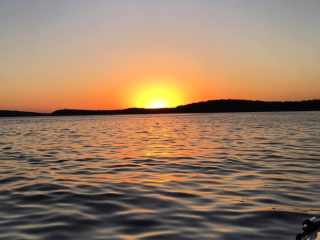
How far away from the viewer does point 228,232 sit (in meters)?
6.10

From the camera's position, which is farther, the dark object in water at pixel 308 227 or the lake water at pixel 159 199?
the lake water at pixel 159 199

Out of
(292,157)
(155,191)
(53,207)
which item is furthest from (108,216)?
(292,157)

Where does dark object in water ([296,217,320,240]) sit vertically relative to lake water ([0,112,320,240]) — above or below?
above

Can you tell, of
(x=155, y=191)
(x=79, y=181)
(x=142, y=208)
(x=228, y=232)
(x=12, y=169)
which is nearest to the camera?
(x=228, y=232)

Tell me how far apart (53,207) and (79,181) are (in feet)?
10.3

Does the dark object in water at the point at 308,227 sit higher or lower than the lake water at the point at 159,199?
higher

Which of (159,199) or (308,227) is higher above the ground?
(308,227)

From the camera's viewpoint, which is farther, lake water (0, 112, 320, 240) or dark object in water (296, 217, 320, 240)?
lake water (0, 112, 320, 240)

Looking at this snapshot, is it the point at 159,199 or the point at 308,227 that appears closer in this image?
the point at 308,227

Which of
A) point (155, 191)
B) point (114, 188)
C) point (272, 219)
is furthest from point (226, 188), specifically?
point (114, 188)

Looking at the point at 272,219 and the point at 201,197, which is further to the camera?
the point at 201,197

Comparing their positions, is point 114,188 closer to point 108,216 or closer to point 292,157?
point 108,216

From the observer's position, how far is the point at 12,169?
1374 centimetres

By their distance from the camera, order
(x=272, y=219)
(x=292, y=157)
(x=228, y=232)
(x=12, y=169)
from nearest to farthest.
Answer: (x=228, y=232), (x=272, y=219), (x=12, y=169), (x=292, y=157)
